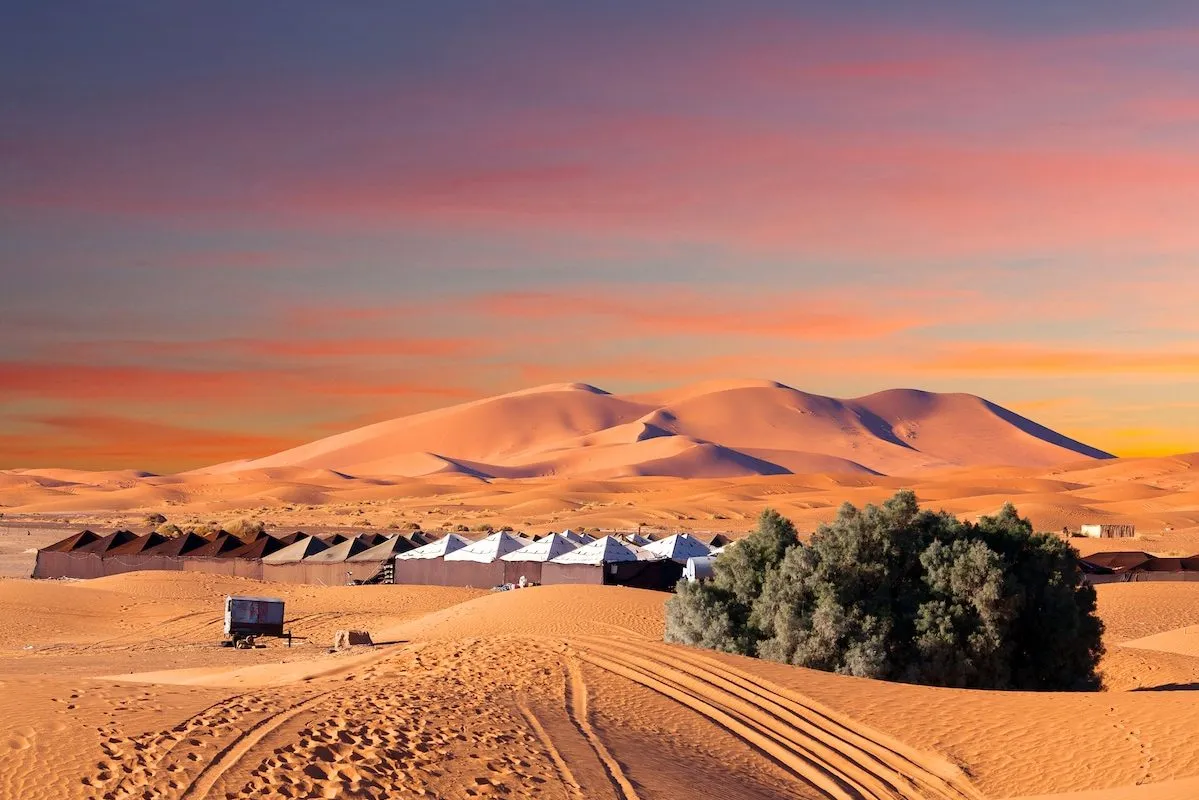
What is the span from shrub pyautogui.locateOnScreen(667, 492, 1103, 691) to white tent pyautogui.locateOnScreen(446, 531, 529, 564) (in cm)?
1845

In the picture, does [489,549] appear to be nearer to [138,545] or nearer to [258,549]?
[258,549]

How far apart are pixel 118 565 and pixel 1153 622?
36.9 m

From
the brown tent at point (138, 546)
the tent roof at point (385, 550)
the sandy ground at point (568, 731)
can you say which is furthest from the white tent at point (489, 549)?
the sandy ground at point (568, 731)

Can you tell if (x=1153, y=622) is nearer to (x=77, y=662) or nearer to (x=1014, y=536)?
(x=1014, y=536)

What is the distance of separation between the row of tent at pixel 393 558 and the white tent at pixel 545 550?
3 centimetres

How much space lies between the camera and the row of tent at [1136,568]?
41969 mm

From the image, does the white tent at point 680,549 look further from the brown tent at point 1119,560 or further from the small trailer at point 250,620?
the small trailer at point 250,620

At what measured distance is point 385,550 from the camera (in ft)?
153

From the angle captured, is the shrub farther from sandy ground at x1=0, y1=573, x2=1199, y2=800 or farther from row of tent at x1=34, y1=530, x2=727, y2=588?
row of tent at x1=34, y1=530, x2=727, y2=588

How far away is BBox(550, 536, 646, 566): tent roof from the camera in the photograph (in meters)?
39.3

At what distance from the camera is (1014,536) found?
2472cm

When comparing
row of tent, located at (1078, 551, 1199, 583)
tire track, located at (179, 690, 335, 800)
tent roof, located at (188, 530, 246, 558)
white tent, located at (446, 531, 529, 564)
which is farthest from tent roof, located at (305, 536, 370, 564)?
tire track, located at (179, 690, 335, 800)

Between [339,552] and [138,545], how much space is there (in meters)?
9.00

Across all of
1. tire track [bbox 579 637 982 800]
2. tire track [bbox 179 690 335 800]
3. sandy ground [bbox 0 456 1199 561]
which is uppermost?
sandy ground [bbox 0 456 1199 561]
